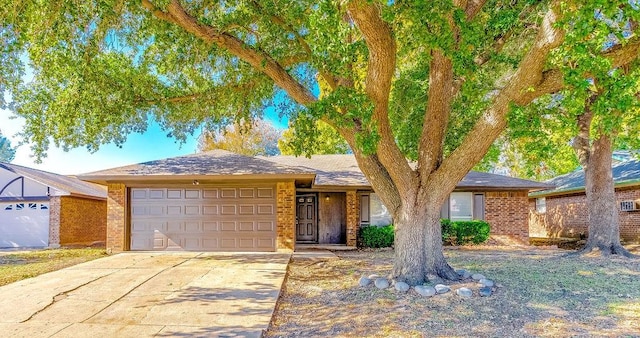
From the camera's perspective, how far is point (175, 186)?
12.4 meters

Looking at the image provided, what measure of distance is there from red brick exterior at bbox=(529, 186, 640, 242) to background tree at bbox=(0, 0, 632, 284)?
366 inches

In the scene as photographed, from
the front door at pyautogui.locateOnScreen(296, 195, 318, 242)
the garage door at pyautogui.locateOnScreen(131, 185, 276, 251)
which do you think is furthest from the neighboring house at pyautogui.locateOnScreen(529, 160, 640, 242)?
the garage door at pyautogui.locateOnScreen(131, 185, 276, 251)

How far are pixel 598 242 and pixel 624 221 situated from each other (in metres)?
5.77

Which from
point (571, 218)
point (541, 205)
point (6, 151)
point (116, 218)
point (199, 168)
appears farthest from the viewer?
point (6, 151)

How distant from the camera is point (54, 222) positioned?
15844 mm

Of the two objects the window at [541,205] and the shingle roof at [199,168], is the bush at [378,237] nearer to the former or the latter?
the shingle roof at [199,168]

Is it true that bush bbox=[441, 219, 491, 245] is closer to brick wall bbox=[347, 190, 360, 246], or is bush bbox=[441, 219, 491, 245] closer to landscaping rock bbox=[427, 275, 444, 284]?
brick wall bbox=[347, 190, 360, 246]

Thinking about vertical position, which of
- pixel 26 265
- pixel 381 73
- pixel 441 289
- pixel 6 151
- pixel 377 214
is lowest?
pixel 26 265

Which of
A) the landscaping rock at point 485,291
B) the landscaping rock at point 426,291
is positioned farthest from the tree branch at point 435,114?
the landscaping rock at point 485,291

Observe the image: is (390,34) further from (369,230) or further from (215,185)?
(369,230)

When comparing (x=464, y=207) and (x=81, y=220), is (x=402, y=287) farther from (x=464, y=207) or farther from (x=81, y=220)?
(x=81, y=220)

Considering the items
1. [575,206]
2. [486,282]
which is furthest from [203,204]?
[575,206]


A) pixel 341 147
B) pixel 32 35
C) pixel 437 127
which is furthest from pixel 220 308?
pixel 341 147

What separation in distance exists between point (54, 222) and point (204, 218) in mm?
7483
